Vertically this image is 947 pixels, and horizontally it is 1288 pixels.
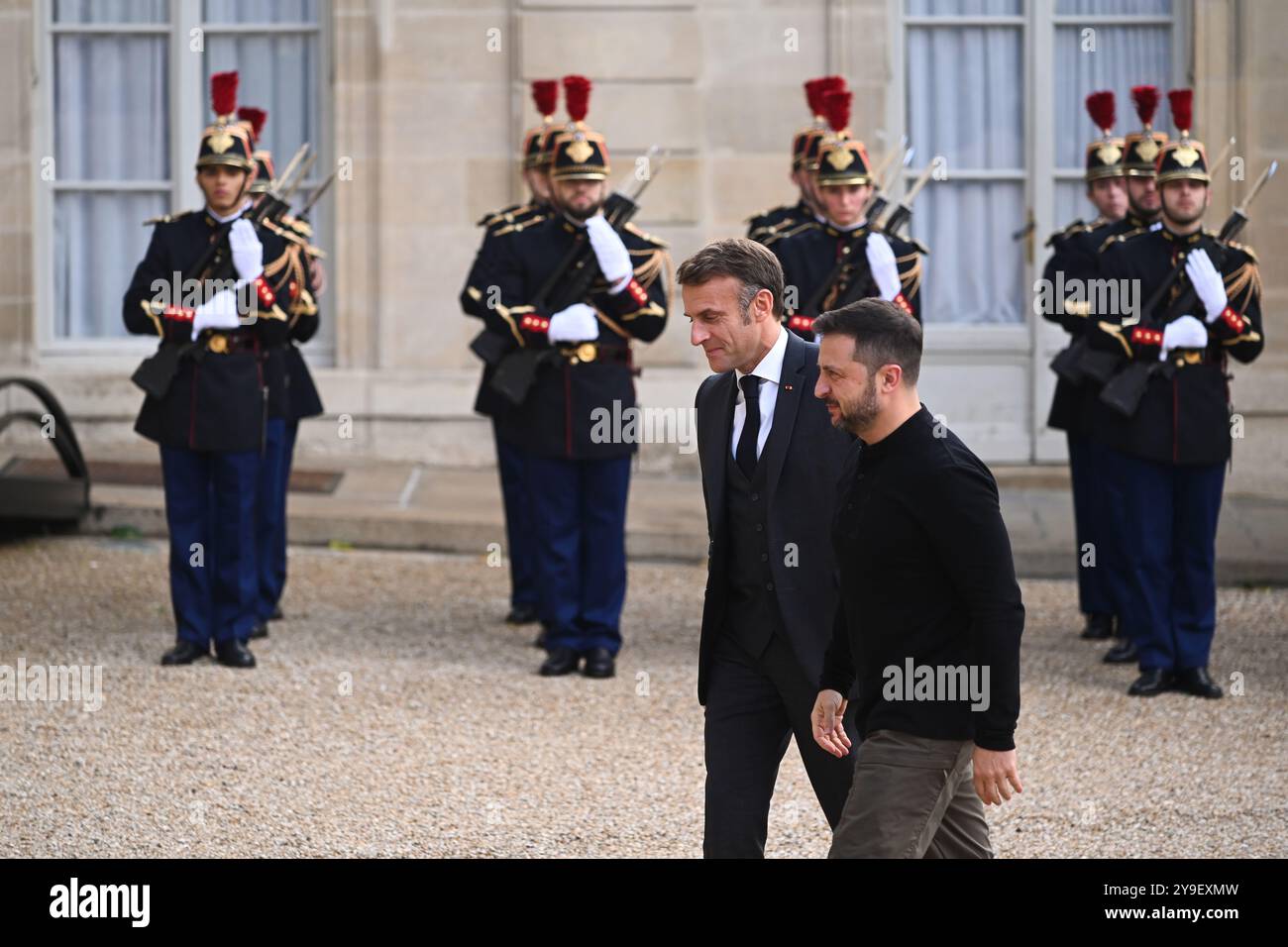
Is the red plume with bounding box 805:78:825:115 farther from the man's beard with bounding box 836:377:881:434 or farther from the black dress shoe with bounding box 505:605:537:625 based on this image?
the man's beard with bounding box 836:377:881:434

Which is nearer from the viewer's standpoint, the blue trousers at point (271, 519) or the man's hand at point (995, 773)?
the man's hand at point (995, 773)

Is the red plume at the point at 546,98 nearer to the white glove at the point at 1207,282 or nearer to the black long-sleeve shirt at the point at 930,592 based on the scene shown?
the white glove at the point at 1207,282

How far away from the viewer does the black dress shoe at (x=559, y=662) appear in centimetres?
830

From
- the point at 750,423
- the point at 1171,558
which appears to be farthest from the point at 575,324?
the point at 750,423

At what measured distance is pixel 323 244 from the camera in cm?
1353

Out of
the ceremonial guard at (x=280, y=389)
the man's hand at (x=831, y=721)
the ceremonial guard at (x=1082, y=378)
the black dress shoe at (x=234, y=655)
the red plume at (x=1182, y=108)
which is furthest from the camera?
the ceremonial guard at (x=1082, y=378)

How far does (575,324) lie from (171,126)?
19.7 ft

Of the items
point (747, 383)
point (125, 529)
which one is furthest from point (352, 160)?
point (747, 383)

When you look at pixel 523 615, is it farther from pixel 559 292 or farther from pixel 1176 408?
pixel 1176 408

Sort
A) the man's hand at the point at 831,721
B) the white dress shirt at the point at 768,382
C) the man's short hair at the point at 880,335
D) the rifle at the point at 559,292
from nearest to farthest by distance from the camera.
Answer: the man's short hair at the point at 880,335 → the man's hand at the point at 831,721 → the white dress shirt at the point at 768,382 → the rifle at the point at 559,292

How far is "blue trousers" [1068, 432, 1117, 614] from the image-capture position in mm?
9172

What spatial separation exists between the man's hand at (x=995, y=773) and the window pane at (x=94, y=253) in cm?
1049

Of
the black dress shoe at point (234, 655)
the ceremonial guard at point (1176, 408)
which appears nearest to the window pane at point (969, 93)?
the ceremonial guard at point (1176, 408)
